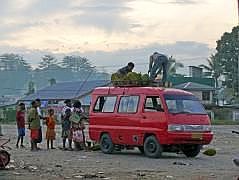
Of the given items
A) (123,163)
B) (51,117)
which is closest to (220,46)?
(51,117)

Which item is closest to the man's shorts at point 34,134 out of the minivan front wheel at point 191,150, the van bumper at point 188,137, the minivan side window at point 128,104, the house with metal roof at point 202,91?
the minivan side window at point 128,104

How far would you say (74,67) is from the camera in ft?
486

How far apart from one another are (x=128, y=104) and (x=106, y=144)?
164 cm

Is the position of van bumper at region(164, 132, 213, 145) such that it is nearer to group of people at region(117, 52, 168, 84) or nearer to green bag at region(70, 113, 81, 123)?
group of people at region(117, 52, 168, 84)

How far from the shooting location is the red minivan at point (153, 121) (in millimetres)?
19719

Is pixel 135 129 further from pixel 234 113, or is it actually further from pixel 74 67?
pixel 74 67

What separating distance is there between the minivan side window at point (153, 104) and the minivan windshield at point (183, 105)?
0.24 metres

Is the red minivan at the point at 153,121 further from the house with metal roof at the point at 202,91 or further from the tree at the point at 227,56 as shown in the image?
the tree at the point at 227,56

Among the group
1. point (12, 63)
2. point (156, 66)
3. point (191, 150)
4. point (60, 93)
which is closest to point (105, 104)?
point (156, 66)

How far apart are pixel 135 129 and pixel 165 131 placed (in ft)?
4.48

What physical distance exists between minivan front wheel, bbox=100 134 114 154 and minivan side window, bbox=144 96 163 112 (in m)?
2.00

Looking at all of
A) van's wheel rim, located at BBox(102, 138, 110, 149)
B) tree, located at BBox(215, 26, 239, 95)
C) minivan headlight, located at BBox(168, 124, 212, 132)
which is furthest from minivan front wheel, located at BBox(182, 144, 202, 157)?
tree, located at BBox(215, 26, 239, 95)

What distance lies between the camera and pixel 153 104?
20.4 meters

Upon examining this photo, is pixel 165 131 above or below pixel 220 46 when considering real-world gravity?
below
